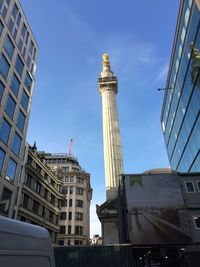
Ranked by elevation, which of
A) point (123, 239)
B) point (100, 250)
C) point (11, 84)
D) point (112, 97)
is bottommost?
point (100, 250)

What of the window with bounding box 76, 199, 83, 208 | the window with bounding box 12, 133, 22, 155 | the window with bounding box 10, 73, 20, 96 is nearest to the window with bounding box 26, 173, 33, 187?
the window with bounding box 12, 133, 22, 155

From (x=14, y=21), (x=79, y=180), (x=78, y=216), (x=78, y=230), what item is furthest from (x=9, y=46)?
(x=79, y=180)

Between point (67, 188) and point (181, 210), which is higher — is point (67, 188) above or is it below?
above

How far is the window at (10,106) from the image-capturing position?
32175 millimetres

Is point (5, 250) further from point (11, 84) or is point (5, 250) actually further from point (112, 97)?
point (112, 97)

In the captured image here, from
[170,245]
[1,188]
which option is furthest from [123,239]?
[1,188]

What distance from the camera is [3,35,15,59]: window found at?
33.3m

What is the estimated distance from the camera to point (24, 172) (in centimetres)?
4306

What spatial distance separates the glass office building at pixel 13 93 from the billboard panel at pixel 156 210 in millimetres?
14380

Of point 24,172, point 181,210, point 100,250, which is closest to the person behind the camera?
A: point 100,250

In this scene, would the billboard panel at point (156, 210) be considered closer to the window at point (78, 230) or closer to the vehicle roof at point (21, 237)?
the vehicle roof at point (21, 237)

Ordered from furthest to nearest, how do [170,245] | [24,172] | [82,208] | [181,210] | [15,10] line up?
[82,208], [24,172], [15,10], [181,210], [170,245]

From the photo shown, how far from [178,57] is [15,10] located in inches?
1003

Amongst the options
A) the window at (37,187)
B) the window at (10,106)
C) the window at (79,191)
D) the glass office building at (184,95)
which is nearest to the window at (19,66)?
the window at (10,106)
